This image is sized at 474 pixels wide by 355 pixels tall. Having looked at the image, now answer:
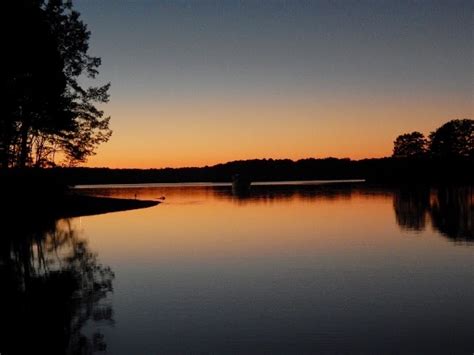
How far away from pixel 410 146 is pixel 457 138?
24418mm

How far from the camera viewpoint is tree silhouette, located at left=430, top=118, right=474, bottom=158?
160 m

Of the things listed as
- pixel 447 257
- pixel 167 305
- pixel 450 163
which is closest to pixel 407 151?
pixel 450 163

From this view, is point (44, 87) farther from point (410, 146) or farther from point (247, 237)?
point (410, 146)

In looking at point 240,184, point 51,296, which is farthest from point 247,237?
point 240,184

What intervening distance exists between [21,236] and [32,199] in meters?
14.5

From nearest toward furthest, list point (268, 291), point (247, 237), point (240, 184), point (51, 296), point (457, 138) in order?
point (51, 296) → point (268, 291) → point (247, 237) → point (240, 184) → point (457, 138)

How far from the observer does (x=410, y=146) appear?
185875mm

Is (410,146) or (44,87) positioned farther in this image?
(410,146)

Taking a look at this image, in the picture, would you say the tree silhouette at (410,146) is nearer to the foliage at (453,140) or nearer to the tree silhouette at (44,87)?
the foliage at (453,140)

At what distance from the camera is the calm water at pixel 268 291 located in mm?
11117

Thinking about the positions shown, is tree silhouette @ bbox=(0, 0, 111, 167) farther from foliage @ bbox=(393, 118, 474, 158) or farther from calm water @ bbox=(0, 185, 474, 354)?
foliage @ bbox=(393, 118, 474, 158)

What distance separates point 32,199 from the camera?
4466cm

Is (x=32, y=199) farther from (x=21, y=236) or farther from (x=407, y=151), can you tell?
(x=407, y=151)

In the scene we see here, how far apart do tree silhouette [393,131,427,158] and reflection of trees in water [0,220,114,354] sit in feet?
569
